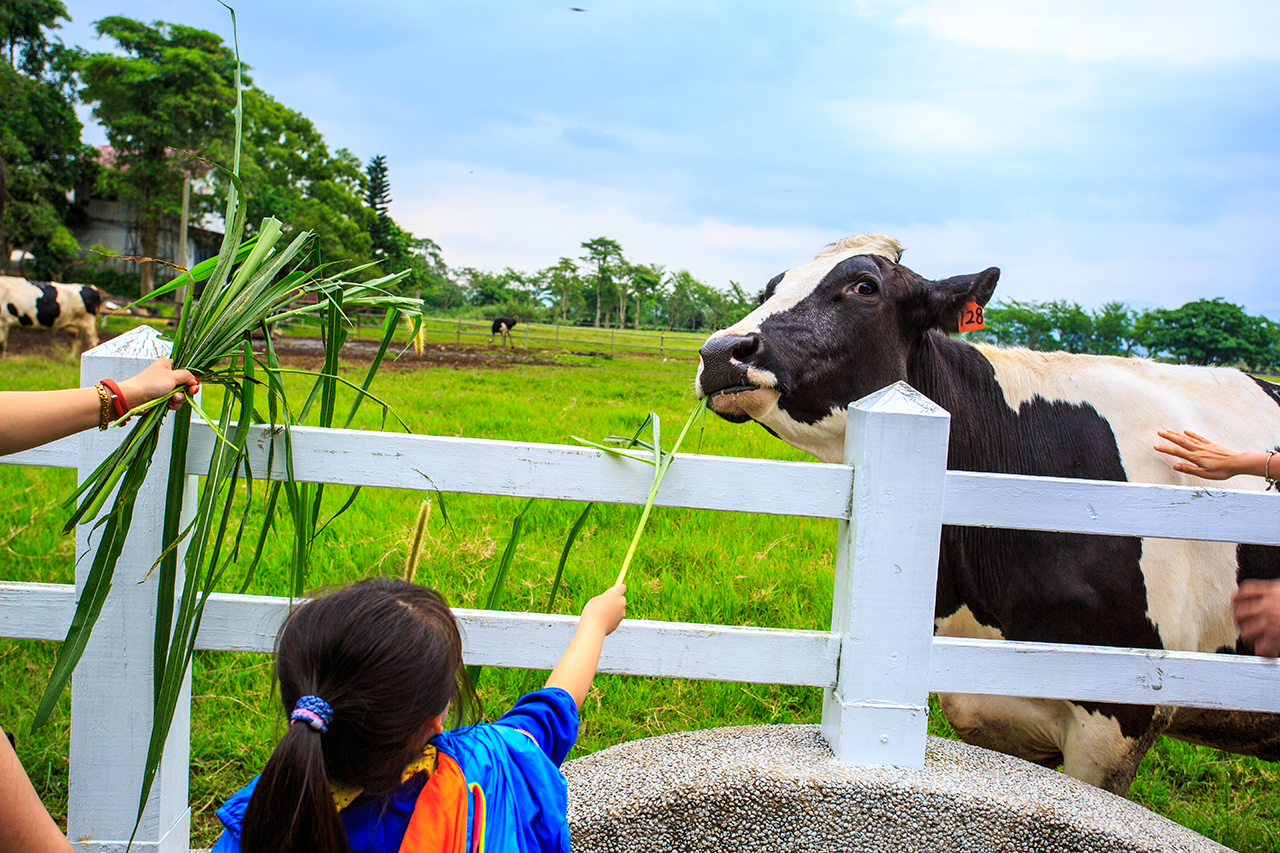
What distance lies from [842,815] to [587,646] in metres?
0.82

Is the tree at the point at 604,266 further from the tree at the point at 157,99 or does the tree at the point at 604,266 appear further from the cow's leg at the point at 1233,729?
the cow's leg at the point at 1233,729

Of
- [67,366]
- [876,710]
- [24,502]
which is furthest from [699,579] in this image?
[67,366]

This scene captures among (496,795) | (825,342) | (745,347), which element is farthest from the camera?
(825,342)

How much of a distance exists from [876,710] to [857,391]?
1187 millimetres

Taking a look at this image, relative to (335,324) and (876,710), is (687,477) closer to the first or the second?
(876,710)

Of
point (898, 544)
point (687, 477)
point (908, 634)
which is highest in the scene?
point (687, 477)

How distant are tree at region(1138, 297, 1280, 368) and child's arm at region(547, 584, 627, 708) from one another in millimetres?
28602

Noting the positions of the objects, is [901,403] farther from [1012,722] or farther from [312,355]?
[312,355]

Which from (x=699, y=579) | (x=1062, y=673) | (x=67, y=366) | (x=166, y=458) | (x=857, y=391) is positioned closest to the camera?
(x=166, y=458)

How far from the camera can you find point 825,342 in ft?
9.21

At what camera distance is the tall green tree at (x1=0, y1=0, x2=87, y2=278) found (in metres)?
26.9

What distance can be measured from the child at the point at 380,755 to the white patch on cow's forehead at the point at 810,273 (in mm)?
1648

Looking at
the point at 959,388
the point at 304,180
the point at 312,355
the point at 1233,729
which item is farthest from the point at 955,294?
the point at 304,180

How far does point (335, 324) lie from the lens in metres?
2.10
